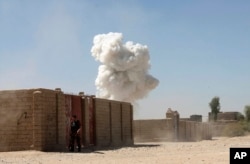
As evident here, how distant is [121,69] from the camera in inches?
2068

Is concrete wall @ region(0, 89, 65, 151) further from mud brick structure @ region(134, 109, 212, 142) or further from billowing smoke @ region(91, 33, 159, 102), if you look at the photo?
billowing smoke @ region(91, 33, 159, 102)

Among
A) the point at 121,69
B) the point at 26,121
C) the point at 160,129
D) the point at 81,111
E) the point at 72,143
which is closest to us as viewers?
the point at 26,121

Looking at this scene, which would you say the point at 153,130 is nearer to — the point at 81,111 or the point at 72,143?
the point at 81,111

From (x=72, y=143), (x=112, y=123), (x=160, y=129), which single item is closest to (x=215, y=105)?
(x=160, y=129)

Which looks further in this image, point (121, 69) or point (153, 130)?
point (121, 69)

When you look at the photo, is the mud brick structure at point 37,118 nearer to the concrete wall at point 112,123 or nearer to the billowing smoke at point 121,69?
the concrete wall at point 112,123

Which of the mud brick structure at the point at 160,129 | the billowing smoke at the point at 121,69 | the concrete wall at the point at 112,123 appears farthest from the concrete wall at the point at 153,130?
the billowing smoke at the point at 121,69

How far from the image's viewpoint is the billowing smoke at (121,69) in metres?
52.0

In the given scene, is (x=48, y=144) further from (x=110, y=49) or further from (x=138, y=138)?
(x=110, y=49)

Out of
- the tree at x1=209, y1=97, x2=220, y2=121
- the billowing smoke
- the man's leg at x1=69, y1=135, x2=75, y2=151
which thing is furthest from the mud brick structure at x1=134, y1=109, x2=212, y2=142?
the tree at x1=209, y1=97, x2=220, y2=121

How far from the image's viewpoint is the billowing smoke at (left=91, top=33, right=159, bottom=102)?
52.0 m

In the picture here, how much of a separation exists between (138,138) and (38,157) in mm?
21384

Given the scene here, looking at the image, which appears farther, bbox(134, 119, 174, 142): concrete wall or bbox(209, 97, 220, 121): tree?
bbox(209, 97, 220, 121): tree

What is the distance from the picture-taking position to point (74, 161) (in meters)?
15.1
